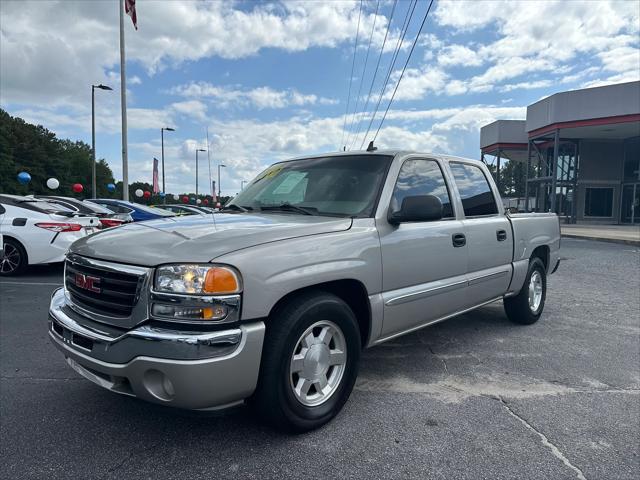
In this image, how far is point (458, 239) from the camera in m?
3.99

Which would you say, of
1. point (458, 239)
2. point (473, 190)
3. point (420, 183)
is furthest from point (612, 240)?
point (420, 183)

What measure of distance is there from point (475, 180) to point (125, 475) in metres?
3.93

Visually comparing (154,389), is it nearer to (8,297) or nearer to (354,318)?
(354,318)

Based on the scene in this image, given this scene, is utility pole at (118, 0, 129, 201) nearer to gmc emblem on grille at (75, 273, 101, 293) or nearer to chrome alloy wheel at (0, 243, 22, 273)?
chrome alloy wheel at (0, 243, 22, 273)

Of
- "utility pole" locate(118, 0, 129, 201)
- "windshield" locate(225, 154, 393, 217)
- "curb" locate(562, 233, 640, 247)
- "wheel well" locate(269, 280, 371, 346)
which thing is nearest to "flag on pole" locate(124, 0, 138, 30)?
"utility pole" locate(118, 0, 129, 201)

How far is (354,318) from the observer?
3002mm

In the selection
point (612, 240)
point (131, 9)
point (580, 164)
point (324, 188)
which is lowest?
point (612, 240)

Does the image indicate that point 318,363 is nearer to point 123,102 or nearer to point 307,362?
point 307,362

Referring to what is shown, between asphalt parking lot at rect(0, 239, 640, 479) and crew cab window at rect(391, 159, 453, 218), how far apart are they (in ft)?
4.62

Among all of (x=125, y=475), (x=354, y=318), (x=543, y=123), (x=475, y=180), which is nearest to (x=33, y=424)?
(x=125, y=475)

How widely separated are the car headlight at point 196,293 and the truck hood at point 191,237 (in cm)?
6

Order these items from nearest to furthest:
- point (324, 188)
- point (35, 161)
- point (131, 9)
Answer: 1. point (324, 188)
2. point (131, 9)
3. point (35, 161)

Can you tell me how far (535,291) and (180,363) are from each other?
15.3 feet

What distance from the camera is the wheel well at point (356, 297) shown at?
303cm
